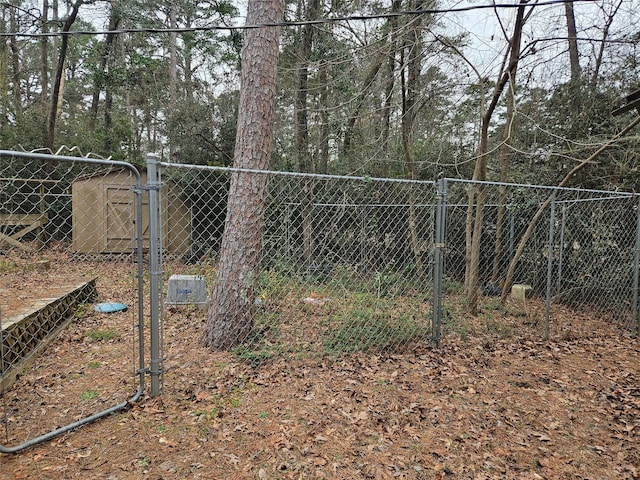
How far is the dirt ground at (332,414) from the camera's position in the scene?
6.05ft

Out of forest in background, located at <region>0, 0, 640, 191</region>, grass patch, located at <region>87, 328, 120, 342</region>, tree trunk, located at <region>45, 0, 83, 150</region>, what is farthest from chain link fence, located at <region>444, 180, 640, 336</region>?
tree trunk, located at <region>45, 0, 83, 150</region>

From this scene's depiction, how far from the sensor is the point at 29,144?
9.47m

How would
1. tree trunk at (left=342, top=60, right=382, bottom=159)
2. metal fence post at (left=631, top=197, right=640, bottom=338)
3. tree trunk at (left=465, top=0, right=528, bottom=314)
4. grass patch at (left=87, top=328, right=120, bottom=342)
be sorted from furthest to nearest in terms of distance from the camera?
tree trunk at (left=342, top=60, right=382, bottom=159) → metal fence post at (left=631, top=197, right=640, bottom=338) → tree trunk at (left=465, top=0, right=528, bottom=314) → grass patch at (left=87, top=328, right=120, bottom=342)

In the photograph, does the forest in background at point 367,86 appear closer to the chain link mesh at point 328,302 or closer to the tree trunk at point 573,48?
the tree trunk at point 573,48

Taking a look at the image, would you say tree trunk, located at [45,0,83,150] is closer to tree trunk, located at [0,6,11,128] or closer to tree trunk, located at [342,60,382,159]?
tree trunk, located at [0,6,11,128]

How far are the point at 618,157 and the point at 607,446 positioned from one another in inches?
186

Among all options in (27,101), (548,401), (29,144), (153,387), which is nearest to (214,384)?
(153,387)

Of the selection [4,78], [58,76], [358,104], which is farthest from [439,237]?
[4,78]

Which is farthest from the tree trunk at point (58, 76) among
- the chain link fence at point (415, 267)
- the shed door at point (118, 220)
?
the chain link fence at point (415, 267)

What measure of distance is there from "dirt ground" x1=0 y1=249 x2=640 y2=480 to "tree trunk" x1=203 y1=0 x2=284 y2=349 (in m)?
0.31

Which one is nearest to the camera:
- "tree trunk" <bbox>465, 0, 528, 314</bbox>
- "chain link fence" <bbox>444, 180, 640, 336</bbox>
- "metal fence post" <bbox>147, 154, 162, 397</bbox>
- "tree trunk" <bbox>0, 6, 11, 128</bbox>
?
"metal fence post" <bbox>147, 154, 162, 397</bbox>

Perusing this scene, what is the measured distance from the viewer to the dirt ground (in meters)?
1.84

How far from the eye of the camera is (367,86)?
5742mm

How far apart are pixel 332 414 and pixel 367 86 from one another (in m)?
4.94
